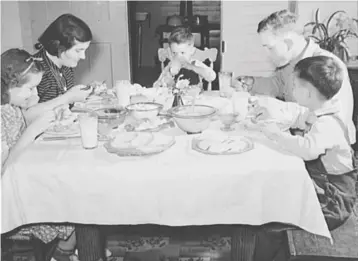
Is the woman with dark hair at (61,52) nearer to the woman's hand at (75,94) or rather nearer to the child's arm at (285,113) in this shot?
the woman's hand at (75,94)

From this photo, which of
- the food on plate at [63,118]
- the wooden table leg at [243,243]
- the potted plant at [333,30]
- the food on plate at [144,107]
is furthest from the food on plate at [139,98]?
the potted plant at [333,30]

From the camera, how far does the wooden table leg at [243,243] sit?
1578mm

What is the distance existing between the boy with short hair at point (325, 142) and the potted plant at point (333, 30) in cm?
186

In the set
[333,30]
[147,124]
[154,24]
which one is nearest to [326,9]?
[333,30]

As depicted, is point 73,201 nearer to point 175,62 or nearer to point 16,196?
point 16,196

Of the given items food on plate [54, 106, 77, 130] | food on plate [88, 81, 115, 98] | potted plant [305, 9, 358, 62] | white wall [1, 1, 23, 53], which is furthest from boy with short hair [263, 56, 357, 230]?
white wall [1, 1, 23, 53]

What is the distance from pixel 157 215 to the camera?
146 cm

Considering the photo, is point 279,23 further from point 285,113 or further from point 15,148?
point 15,148

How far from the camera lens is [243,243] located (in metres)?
1.60

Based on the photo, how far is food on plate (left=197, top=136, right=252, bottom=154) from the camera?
1.55 m

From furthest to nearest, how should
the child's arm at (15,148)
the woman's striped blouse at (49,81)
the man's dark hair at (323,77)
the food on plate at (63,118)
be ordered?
1. the woman's striped blouse at (49,81)
2. the food on plate at (63,118)
3. the man's dark hair at (323,77)
4. the child's arm at (15,148)

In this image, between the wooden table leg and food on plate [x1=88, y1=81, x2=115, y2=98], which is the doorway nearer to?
food on plate [x1=88, y1=81, x2=115, y2=98]

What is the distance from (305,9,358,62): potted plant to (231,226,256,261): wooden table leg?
7.51ft

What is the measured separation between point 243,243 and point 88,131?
0.69 metres
